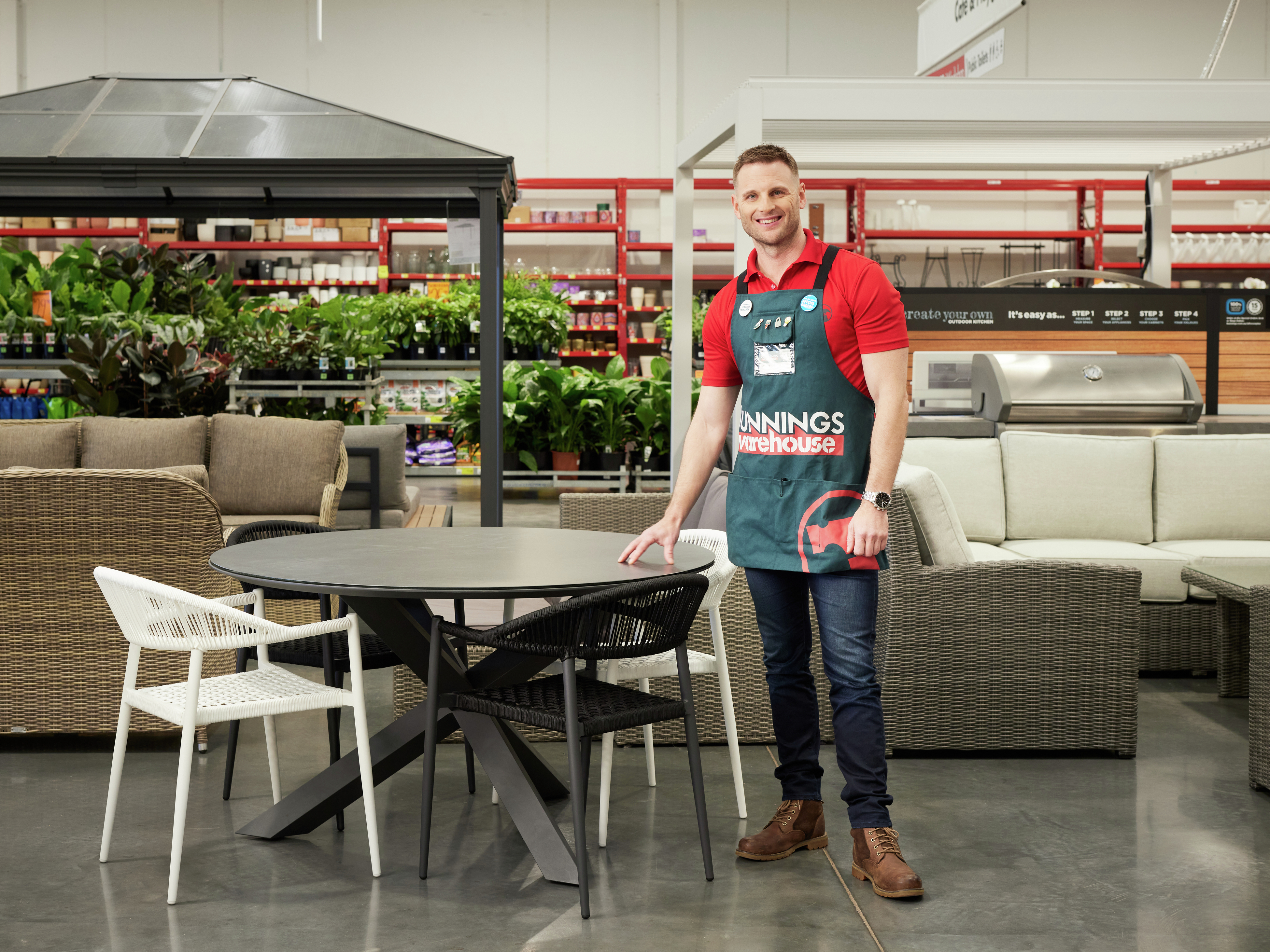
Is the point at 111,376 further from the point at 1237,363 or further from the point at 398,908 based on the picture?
the point at 1237,363

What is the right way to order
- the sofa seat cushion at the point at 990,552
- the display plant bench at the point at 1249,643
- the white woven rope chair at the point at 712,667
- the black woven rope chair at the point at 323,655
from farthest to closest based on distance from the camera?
the sofa seat cushion at the point at 990,552 → the display plant bench at the point at 1249,643 → the black woven rope chair at the point at 323,655 → the white woven rope chair at the point at 712,667

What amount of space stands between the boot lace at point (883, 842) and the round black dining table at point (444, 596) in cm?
60

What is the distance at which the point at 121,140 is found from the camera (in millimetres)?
5051

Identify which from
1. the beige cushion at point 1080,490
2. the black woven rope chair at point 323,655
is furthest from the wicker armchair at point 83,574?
the beige cushion at point 1080,490

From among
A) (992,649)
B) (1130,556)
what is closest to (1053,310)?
(1130,556)

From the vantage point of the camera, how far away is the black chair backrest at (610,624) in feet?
7.43

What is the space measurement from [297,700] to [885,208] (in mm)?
10420

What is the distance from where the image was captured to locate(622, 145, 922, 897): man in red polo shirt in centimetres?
235

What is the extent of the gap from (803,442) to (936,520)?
3.60 ft

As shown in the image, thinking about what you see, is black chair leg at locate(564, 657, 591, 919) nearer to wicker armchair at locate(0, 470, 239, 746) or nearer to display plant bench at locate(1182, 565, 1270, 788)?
wicker armchair at locate(0, 470, 239, 746)

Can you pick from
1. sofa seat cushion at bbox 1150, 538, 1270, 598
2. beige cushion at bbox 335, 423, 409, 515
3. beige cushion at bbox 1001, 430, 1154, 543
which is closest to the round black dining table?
sofa seat cushion at bbox 1150, 538, 1270, 598

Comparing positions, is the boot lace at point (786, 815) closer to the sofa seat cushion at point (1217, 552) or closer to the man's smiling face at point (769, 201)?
the man's smiling face at point (769, 201)

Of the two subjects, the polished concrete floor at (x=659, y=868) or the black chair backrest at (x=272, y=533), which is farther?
the black chair backrest at (x=272, y=533)

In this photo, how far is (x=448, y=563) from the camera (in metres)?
2.61
